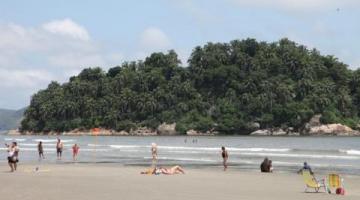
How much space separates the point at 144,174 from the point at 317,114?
355ft

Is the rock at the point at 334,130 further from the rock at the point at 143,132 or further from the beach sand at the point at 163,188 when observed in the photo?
the beach sand at the point at 163,188

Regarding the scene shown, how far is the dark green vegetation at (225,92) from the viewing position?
13262cm

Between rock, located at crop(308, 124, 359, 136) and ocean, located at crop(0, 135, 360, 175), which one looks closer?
ocean, located at crop(0, 135, 360, 175)

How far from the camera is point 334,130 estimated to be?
128 metres

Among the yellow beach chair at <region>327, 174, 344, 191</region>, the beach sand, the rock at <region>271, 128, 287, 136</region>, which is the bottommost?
the beach sand

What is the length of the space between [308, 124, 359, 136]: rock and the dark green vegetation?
7.01ft

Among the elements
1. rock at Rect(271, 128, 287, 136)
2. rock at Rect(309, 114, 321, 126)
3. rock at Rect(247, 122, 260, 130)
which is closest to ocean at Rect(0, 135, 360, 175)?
rock at Rect(271, 128, 287, 136)

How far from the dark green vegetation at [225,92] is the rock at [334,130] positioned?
2.14 m

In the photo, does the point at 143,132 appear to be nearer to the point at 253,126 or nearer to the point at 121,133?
the point at 121,133

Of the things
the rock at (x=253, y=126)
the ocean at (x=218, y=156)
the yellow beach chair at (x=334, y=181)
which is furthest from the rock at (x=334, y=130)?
the yellow beach chair at (x=334, y=181)

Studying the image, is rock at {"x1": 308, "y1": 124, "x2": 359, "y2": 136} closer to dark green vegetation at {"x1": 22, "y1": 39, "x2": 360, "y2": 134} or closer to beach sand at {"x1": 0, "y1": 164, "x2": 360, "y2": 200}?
dark green vegetation at {"x1": 22, "y1": 39, "x2": 360, "y2": 134}

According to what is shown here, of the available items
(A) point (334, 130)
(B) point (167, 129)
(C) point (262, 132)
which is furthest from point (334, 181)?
(B) point (167, 129)

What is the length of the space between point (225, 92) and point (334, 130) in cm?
2719

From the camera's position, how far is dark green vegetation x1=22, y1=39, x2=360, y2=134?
13262 cm
